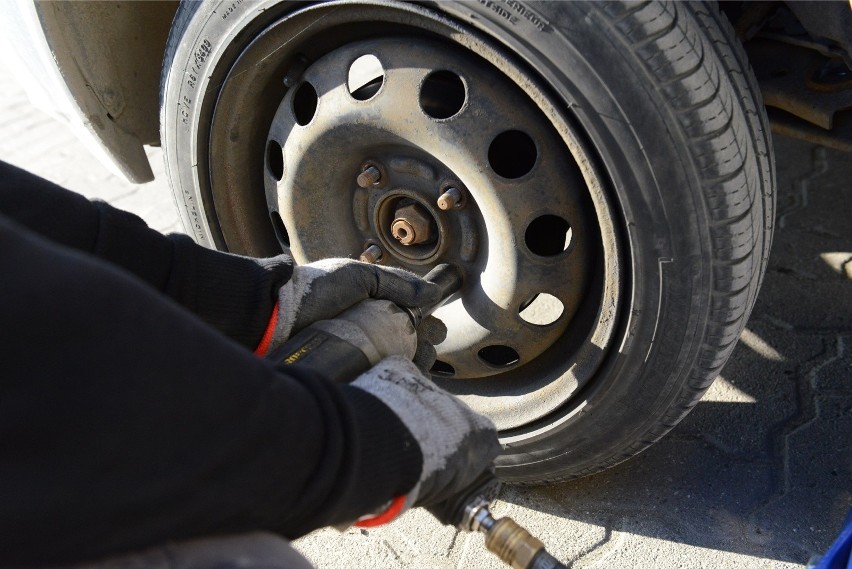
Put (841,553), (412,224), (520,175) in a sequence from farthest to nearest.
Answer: (412,224) < (520,175) < (841,553)

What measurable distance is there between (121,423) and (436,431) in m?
0.45

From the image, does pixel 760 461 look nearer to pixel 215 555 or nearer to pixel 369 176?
pixel 369 176

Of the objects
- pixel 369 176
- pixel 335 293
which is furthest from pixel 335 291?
pixel 369 176

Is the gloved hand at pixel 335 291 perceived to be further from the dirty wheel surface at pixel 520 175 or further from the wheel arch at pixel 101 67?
the wheel arch at pixel 101 67

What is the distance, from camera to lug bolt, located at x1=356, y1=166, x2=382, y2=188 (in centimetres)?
171

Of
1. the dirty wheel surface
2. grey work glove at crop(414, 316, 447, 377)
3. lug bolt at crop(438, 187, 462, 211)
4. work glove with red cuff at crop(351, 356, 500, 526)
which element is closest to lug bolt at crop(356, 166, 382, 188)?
the dirty wheel surface

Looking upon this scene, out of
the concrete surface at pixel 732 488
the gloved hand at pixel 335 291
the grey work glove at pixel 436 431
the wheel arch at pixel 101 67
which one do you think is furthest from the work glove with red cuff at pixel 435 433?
the wheel arch at pixel 101 67

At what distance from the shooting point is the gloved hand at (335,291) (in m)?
1.56

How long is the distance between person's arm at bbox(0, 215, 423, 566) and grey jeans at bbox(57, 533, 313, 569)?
0.06 meters

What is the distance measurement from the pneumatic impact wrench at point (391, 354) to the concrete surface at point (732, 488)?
1.83 ft

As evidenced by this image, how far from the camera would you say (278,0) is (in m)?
1.49

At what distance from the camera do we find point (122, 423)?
0.88 metres

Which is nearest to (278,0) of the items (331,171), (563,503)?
(331,171)

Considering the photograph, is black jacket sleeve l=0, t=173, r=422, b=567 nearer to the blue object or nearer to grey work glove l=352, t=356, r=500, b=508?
grey work glove l=352, t=356, r=500, b=508
